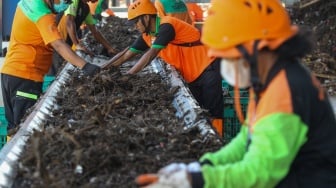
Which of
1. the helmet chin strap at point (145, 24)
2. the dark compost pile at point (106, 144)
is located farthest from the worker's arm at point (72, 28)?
the dark compost pile at point (106, 144)

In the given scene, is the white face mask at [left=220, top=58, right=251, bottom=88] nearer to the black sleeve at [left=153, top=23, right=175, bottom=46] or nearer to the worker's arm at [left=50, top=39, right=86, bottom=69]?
the worker's arm at [left=50, top=39, right=86, bottom=69]

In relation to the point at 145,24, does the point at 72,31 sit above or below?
below

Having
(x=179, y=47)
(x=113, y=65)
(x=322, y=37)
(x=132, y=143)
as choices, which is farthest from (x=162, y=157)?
(x=322, y=37)

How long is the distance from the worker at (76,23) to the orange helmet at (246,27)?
559 centimetres

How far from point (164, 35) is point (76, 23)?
8.96 ft

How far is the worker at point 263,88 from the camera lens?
7.81ft

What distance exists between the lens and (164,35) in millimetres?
6383

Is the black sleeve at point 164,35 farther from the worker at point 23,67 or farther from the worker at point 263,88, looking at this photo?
the worker at point 263,88

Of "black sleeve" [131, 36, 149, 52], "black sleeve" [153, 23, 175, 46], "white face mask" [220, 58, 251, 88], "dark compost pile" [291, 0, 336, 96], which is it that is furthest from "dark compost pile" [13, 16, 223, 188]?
"dark compost pile" [291, 0, 336, 96]

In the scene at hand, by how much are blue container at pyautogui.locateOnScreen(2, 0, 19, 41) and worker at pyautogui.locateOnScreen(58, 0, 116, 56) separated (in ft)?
6.21

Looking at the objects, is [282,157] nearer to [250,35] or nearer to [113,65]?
[250,35]

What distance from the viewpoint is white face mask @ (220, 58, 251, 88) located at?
97.0 inches

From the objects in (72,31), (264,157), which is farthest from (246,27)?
(72,31)

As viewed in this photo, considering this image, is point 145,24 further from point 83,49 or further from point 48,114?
point 48,114
